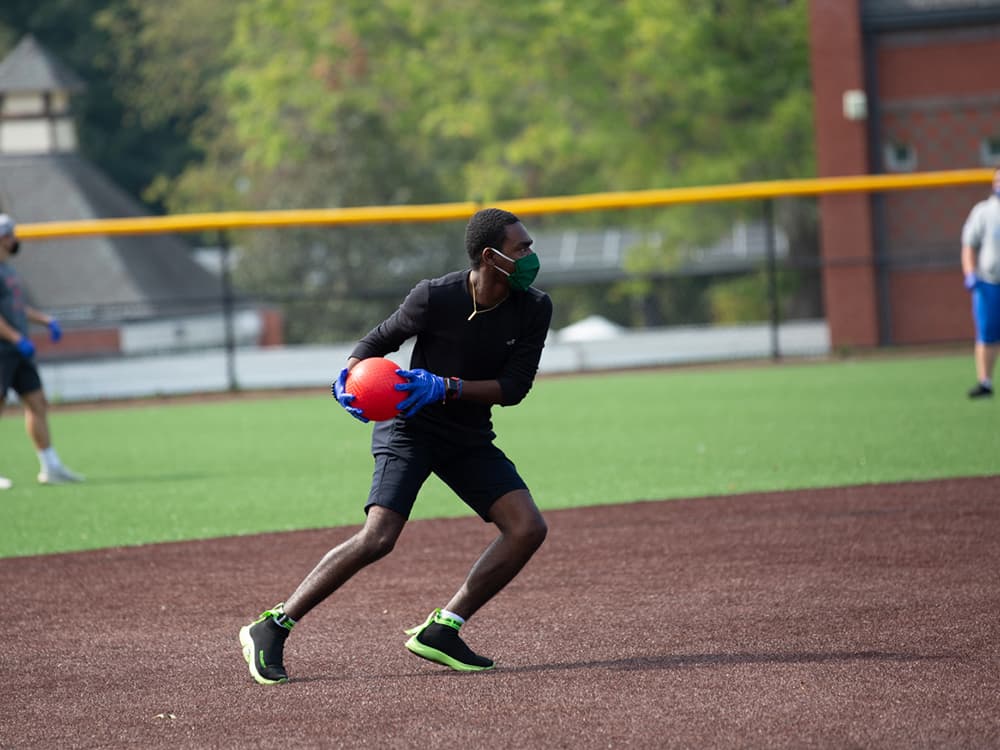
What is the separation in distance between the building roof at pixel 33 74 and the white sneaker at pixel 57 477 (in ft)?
92.5

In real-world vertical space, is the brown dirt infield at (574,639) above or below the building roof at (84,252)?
below

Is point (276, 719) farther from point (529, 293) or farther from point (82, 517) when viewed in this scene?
point (82, 517)

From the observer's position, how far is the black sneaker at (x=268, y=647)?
237 inches

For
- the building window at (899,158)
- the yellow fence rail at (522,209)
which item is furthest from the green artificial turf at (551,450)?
the building window at (899,158)

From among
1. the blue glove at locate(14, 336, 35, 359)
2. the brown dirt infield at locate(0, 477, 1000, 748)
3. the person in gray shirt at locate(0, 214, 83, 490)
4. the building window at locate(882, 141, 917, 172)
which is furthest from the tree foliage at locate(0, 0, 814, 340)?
the brown dirt infield at locate(0, 477, 1000, 748)

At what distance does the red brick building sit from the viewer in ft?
76.7

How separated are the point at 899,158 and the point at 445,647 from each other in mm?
19693

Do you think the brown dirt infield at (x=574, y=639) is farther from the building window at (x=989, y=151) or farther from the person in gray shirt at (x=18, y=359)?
the building window at (x=989, y=151)

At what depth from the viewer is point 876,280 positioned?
76.7 ft

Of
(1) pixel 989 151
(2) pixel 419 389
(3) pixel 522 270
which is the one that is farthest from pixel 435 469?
(1) pixel 989 151

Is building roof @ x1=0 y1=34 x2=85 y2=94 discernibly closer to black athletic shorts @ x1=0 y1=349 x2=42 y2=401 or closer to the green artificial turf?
the green artificial turf

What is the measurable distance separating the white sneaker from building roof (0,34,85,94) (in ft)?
92.5

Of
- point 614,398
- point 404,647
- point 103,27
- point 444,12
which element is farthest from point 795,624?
point 103,27

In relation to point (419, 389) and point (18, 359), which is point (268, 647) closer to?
point (419, 389)
